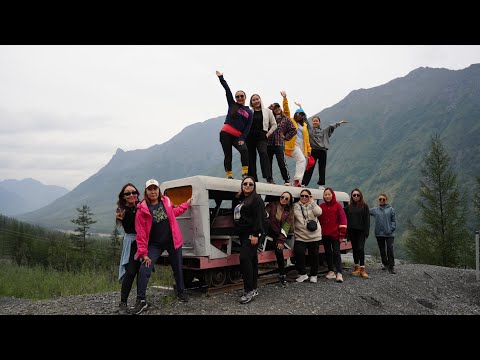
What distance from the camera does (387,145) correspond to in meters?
164

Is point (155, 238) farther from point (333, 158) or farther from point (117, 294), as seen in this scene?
point (333, 158)

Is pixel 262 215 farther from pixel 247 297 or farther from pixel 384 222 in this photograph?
pixel 384 222

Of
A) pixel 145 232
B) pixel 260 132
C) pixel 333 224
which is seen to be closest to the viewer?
pixel 145 232

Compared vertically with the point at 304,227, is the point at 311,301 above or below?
below

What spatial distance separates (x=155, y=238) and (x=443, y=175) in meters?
22.7

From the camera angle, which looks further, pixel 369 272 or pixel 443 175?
pixel 443 175

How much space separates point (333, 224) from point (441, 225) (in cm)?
1807

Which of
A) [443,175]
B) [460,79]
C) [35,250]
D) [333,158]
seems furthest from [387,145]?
[35,250]

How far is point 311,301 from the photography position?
20.8ft

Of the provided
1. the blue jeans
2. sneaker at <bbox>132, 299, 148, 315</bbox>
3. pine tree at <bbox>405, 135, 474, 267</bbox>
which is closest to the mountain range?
pine tree at <bbox>405, 135, 474, 267</bbox>

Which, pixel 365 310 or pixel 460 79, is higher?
pixel 460 79

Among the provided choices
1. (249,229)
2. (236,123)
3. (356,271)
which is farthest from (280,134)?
(356,271)

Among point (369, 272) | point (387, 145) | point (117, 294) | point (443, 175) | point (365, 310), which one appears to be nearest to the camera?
point (365, 310)

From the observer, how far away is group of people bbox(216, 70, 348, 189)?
7.82 m
